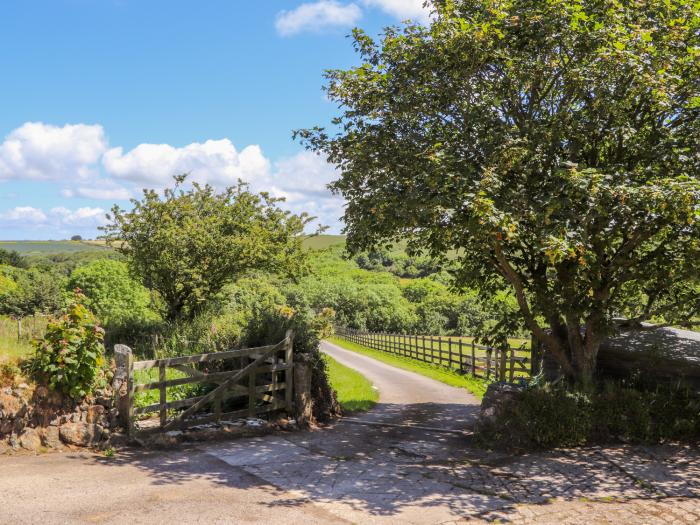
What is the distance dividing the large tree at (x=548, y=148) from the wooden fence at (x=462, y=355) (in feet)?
13.1

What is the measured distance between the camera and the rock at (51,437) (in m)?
8.79

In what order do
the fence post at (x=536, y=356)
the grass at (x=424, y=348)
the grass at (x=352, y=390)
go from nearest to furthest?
the fence post at (x=536, y=356) < the grass at (x=352, y=390) < the grass at (x=424, y=348)

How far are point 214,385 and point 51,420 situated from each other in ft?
12.2

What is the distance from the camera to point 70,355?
8.88 metres

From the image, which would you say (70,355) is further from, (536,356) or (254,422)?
(536,356)

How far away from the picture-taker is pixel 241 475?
8.24 m

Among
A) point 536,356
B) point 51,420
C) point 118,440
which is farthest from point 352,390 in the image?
point 51,420

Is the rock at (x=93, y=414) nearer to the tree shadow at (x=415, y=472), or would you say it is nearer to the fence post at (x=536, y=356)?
the tree shadow at (x=415, y=472)

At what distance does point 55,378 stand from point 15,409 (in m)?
0.77

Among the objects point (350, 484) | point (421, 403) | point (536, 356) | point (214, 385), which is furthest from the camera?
point (421, 403)

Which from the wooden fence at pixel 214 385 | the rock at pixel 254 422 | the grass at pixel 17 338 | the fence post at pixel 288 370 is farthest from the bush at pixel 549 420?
the grass at pixel 17 338

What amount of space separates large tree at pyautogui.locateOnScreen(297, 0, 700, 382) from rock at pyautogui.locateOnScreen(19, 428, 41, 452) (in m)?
7.20

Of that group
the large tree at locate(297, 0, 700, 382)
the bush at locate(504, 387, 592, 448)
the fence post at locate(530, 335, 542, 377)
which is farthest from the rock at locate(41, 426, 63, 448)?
the fence post at locate(530, 335, 542, 377)

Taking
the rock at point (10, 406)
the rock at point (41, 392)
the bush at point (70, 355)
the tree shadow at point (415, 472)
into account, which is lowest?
the tree shadow at point (415, 472)
